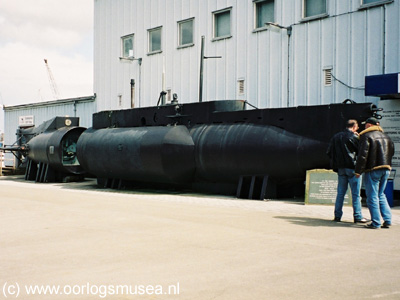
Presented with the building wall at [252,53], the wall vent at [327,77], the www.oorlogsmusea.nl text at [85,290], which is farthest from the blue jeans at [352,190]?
the wall vent at [327,77]

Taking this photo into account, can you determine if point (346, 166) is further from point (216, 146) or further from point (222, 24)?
point (222, 24)

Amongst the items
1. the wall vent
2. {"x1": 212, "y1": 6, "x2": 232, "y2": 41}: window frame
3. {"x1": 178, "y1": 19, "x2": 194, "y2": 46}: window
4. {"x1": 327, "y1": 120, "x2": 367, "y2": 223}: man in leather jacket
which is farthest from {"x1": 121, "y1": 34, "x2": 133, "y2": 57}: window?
{"x1": 327, "y1": 120, "x2": 367, "y2": 223}: man in leather jacket

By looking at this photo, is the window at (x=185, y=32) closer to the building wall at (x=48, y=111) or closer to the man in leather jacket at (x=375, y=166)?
the building wall at (x=48, y=111)

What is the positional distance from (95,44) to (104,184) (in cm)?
1115

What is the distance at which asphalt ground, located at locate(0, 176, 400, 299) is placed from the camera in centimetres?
481

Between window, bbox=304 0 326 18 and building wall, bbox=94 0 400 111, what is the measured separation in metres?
0.27

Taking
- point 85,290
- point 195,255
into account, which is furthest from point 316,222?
point 85,290

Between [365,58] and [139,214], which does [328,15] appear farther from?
[139,214]

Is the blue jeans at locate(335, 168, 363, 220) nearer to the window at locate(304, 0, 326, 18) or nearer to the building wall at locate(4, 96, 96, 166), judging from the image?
the window at locate(304, 0, 326, 18)

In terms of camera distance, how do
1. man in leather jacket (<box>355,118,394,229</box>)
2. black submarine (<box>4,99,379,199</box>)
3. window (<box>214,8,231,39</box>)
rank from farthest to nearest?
window (<box>214,8,231,39</box>) < black submarine (<box>4,99,379,199</box>) < man in leather jacket (<box>355,118,394,229</box>)

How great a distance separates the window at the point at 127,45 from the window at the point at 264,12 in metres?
7.92

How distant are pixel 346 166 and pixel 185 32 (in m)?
13.9

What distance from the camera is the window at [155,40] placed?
2338cm

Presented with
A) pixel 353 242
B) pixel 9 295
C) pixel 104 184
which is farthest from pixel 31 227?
pixel 104 184
